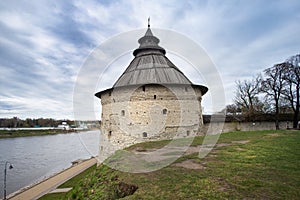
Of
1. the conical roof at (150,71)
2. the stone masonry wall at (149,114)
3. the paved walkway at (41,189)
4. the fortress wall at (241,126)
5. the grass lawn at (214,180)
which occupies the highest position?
the conical roof at (150,71)

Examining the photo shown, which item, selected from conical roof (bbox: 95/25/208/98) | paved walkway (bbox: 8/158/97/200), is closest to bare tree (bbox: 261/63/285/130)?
conical roof (bbox: 95/25/208/98)

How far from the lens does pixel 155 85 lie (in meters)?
11.0

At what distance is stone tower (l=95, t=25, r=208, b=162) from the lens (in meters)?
10.7

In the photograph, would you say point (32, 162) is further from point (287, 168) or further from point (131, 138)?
point (287, 168)

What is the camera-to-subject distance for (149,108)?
1071 centimetres

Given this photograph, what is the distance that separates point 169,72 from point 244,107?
50.5 feet

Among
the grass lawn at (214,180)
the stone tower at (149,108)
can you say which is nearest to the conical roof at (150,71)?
the stone tower at (149,108)

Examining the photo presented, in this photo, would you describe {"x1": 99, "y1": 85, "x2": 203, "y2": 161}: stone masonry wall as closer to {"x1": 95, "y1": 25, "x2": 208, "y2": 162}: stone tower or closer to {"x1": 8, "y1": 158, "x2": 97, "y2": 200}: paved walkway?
{"x1": 95, "y1": 25, "x2": 208, "y2": 162}: stone tower

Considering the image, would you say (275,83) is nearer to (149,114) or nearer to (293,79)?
(293,79)

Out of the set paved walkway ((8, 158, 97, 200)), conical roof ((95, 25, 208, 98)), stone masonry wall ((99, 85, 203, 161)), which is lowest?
paved walkway ((8, 158, 97, 200))

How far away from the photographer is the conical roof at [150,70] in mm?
11125

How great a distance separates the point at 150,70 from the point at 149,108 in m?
2.30

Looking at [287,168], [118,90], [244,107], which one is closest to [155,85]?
[118,90]

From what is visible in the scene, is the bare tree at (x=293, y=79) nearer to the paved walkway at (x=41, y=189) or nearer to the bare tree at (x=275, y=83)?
the bare tree at (x=275, y=83)
